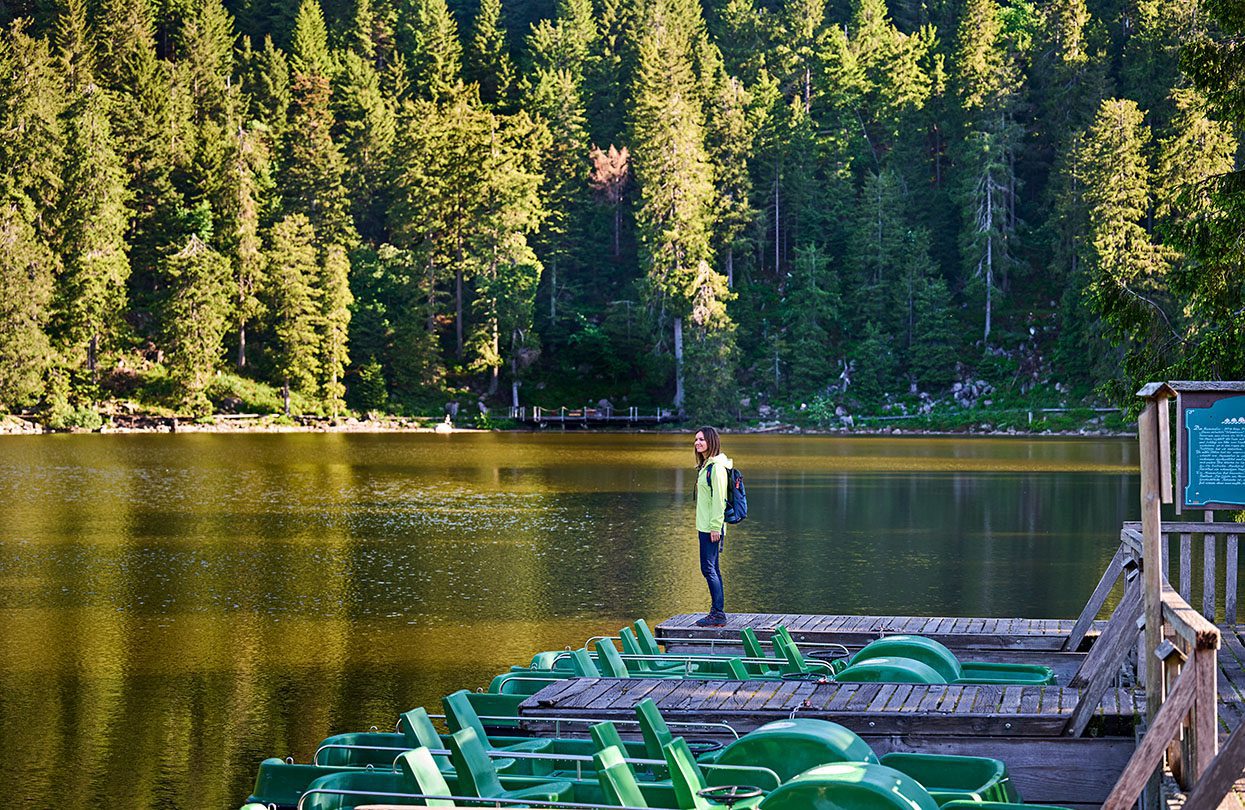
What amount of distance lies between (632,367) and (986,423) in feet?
60.5

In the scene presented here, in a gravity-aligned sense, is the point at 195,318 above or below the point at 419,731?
above

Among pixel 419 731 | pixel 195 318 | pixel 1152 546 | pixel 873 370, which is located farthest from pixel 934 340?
pixel 419 731

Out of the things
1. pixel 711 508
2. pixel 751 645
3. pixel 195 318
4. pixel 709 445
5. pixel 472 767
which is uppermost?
pixel 195 318

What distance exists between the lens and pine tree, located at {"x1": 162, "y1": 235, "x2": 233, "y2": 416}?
227 ft

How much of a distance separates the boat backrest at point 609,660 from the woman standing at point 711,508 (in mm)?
2804

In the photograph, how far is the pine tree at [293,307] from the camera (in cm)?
7100

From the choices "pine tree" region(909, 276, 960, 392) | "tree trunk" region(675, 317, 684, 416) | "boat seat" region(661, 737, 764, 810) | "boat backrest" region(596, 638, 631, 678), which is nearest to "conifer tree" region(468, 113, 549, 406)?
"tree trunk" region(675, 317, 684, 416)

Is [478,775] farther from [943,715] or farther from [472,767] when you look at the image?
[943,715]

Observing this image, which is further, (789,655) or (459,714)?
(789,655)

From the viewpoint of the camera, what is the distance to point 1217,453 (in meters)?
9.73

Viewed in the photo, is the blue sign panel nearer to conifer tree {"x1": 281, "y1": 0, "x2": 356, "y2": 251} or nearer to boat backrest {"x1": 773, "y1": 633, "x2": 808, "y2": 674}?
boat backrest {"x1": 773, "y1": 633, "x2": 808, "y2": 674}

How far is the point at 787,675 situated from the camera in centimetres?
1099

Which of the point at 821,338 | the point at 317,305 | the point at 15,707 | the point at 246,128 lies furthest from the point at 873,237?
the point at 15,707

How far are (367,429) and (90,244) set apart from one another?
637 inches
